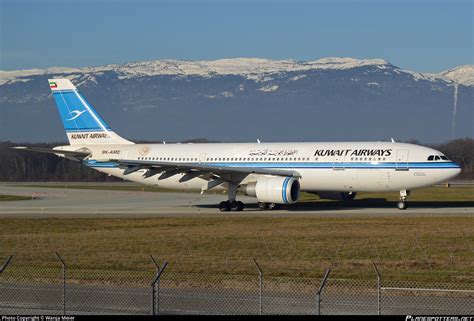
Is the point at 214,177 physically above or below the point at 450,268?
above

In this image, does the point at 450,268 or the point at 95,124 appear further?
the point at 95,124

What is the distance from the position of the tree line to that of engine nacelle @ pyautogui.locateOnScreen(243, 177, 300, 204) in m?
88.2

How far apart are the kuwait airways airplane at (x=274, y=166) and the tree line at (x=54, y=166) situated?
80.0m

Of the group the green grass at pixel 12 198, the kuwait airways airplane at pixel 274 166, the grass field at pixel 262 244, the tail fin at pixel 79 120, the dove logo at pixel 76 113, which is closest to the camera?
the grass field at pixel 262 244

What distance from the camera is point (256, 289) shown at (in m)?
24.6

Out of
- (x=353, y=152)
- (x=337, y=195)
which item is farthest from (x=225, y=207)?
(x=353, y=152)

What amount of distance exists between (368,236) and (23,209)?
103 feet

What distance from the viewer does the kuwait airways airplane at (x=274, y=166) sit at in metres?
51.8

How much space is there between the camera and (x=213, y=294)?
23.5 metres

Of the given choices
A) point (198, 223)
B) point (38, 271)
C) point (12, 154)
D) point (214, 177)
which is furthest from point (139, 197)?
point (12, 154)

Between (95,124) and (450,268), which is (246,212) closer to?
(95,124)

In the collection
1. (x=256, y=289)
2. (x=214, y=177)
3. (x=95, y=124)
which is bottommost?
(x=256, y=289)

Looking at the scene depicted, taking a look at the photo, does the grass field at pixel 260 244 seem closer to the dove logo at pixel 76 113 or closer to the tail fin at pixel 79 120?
the tail fin at pixel 79 120

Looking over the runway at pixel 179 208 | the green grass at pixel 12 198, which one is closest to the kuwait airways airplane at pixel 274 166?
the runway at pixel 179 208
